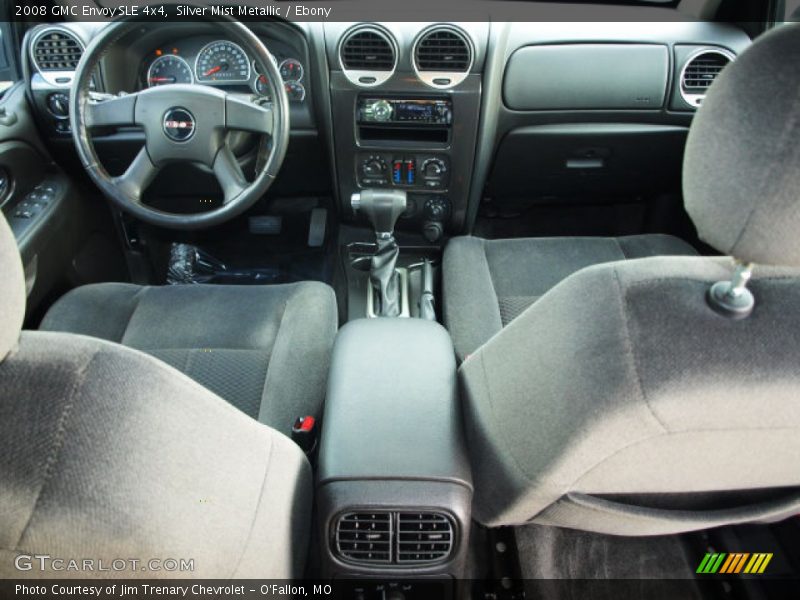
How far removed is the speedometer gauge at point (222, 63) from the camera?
69.6 inches

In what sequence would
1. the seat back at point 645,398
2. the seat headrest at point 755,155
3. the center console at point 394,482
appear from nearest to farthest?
the seat headrest at point 755,155 < the seat back at point 645,398 < the center console at point 394,482

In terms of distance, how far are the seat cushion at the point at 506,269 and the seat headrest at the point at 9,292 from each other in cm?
98

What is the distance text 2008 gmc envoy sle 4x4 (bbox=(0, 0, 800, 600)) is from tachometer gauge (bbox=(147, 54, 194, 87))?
0.01m

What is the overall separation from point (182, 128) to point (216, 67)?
39 centimetres

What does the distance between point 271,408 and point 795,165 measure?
3.18 ft

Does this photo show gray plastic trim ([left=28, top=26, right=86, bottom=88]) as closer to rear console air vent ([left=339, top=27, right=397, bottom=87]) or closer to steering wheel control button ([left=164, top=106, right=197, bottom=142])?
steering wheel control button ([left=164, top=106, right=197, bottom=142])

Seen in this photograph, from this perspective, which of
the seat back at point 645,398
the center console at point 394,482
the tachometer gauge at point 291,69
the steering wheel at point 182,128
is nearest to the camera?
the seat back at point 645,398

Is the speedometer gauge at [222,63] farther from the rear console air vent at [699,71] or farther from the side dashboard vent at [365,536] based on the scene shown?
the side dashboard vent at [365,536]

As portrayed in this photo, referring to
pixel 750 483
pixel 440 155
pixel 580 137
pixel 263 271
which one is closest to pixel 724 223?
pixel 750 483

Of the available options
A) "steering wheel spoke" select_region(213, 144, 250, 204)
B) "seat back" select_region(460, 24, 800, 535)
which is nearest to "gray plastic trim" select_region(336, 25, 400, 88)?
"steering wheel spoke" select_region(213, 144, 250, 204)

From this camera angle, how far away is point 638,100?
1796 mm

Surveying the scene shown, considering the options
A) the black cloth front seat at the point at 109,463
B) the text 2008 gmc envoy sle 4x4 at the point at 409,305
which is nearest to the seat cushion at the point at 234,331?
the text 2008 gmc envoy sle 4x4 at the point at 409,305

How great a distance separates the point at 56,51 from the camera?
171 cm

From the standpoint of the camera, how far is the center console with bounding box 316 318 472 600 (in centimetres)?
79
